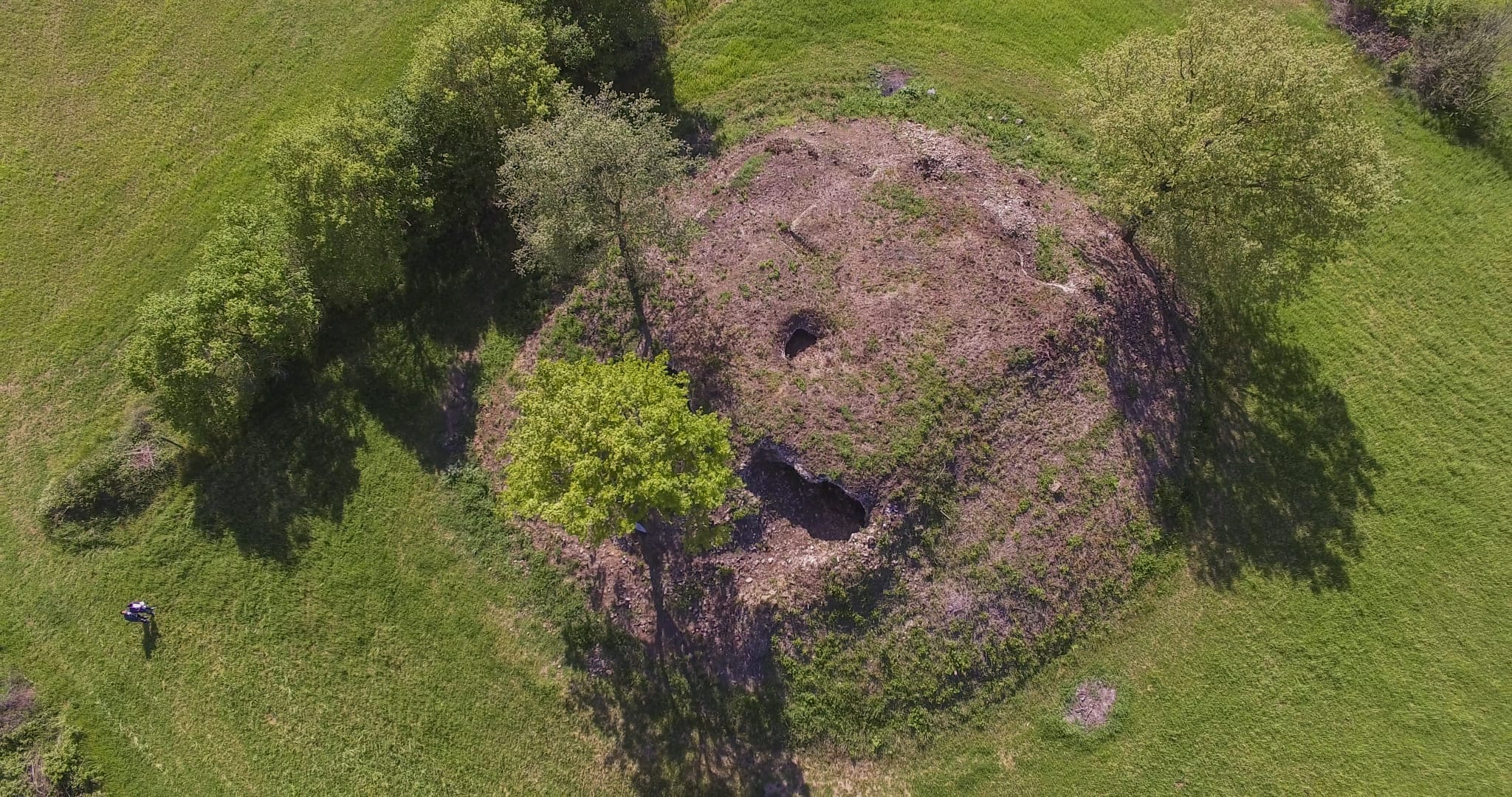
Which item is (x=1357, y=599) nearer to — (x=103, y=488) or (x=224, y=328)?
(x=224, y=328)

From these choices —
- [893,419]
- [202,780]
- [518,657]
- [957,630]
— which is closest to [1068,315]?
[893,419]

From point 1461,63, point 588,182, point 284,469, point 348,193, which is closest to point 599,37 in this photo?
point 588,182

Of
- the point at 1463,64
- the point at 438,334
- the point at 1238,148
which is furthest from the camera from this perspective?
the point at 1463,64

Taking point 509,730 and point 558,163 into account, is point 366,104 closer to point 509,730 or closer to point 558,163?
point 558,163

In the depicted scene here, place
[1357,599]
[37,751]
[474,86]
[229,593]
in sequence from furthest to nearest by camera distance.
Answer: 1. [229,593]
2. [474,86]
3. [1357,599]
4. [37,751]

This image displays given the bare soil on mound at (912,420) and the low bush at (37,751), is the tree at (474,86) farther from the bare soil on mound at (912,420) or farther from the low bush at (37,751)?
the low bush at (37,751)

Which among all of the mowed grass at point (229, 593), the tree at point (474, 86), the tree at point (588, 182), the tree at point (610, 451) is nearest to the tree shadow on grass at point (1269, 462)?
the tree at point (610, 451)
